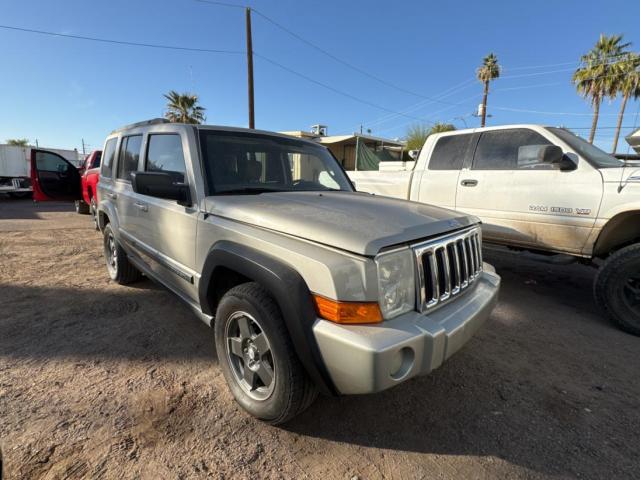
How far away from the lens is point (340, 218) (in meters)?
1.94

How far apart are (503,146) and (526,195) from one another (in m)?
0.77

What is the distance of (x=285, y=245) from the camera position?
1.83 meters

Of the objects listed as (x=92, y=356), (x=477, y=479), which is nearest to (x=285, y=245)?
(x=477, y=479)

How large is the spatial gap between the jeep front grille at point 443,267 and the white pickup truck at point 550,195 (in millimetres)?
2158

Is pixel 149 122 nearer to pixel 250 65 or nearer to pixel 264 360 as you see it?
pixel 264 360

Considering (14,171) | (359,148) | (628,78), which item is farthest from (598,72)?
(14,171)

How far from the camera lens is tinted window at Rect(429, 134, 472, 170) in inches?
188

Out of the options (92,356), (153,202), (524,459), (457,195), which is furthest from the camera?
(457,195)

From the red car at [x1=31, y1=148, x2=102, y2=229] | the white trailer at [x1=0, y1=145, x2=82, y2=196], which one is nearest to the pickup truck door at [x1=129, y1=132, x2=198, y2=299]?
the red car at [x1=31, y1=148, x2=102, y2=229]

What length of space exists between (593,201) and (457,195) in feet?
4.88

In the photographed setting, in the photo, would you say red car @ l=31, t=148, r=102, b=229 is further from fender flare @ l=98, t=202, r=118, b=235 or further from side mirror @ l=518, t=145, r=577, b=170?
side mirror @ l=518, t=145, r=577, b=170

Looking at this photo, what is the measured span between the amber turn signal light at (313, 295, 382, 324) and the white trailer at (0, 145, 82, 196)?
1787 centimetres

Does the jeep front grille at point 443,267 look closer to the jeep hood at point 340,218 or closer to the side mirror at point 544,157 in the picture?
the jeep hood at point 340,218

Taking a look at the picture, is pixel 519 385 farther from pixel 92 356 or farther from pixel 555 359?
pixel 92 356
